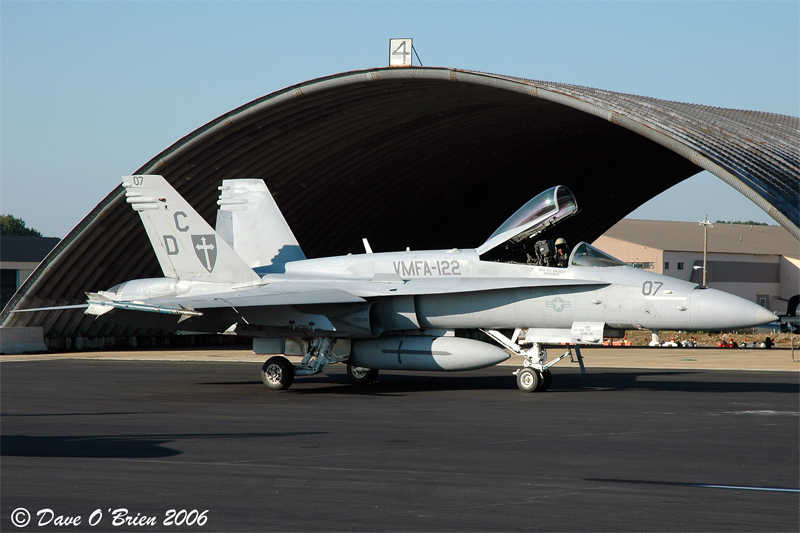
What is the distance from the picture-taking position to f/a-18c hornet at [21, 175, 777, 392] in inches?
538

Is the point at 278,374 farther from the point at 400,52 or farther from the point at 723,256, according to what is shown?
the point at 723,256

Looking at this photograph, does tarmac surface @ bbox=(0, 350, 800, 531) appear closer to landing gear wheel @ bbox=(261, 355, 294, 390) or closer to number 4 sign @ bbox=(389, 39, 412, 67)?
landing gear wheel @ bbox=(261, 355, 294, 390)

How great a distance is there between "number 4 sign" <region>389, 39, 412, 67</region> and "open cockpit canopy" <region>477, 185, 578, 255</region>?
10538mm

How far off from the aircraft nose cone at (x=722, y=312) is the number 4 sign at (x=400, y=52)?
43.2ft

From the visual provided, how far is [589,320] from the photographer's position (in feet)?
45.5

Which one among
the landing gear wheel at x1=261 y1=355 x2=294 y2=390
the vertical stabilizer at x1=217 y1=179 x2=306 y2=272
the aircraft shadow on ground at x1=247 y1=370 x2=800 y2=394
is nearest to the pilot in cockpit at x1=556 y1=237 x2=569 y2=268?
the aircraft shadow on ground at x1=247 y1=370 x2=800 y2=394

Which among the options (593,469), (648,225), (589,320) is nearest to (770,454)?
(593,469)

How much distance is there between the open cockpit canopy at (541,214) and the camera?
46.7 ft

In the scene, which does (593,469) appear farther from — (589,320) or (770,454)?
(589,320)

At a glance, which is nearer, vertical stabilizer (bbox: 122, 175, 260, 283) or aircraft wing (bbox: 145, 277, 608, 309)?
aircraft wing (bbox: 145, 277, 608, 309)

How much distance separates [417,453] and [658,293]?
647 cm

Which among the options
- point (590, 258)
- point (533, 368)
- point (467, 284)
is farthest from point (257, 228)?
point (590, 258)

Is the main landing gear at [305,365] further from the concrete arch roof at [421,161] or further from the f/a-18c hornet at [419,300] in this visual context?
the concrete arch roof at [421,161]

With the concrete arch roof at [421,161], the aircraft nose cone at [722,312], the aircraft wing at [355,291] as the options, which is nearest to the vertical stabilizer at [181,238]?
the aircraft wing at [355,291]
